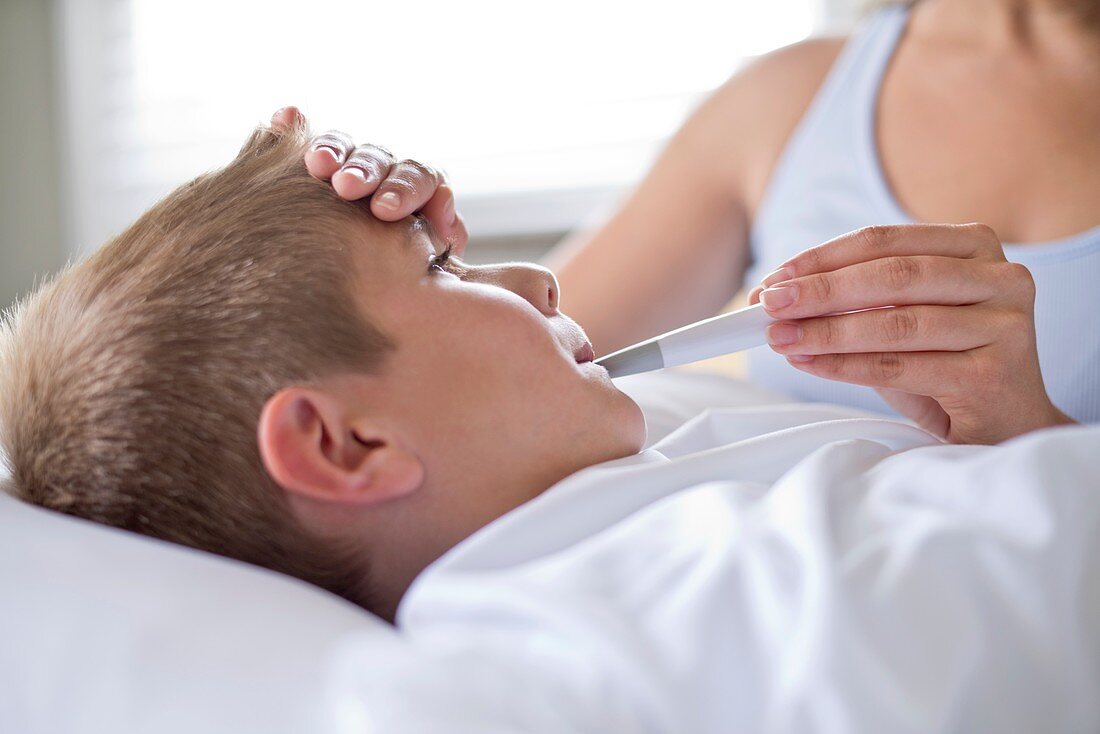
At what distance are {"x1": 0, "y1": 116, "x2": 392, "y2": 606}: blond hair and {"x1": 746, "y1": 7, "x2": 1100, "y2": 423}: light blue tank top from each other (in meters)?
0.63

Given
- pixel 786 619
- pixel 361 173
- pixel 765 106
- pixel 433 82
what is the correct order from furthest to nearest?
1. pixel 433 82
2. pixel 765 106
3. pixel 361 173
4. pixel 786 619

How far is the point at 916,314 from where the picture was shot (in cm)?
62

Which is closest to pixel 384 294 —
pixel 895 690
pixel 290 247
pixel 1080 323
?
pixel 290 247

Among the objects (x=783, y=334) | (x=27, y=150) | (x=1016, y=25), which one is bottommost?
(x=27, y=150)

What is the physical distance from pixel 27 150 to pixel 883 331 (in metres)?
2.46

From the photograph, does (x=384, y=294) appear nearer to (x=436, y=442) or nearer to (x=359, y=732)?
(x=436, y=442)

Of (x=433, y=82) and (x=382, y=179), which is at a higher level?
(x=382, y=179)

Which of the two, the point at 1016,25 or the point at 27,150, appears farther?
the point at 27,150

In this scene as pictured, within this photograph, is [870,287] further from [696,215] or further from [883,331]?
[696,215]

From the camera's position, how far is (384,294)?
0.62 metres

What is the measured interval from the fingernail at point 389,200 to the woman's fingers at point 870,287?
0.84 feet

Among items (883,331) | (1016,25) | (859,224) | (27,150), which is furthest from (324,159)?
(27,150)

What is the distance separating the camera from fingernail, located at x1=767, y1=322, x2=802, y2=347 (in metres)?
0.62

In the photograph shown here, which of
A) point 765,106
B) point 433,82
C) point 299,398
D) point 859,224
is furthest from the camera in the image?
point 433,82
